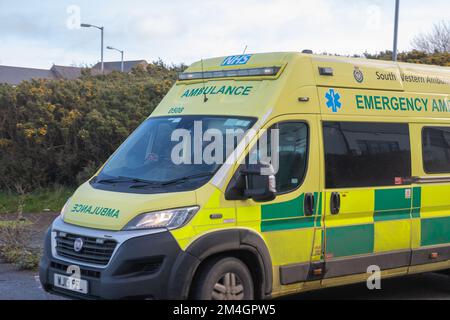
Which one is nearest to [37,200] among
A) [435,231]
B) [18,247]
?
[18,247]

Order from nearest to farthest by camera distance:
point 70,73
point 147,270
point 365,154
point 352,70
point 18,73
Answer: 1. point 147,270
2. point 365,154
3. point 352,70
4. point 70,73
5. point 18,73

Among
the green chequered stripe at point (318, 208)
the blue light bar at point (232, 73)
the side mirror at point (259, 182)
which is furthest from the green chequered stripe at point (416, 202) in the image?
the blue light bar at point (232, 73)

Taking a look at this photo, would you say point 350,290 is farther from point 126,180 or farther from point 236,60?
point 126,180

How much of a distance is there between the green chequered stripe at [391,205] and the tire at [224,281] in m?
1.74

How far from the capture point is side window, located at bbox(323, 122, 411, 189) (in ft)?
21.5

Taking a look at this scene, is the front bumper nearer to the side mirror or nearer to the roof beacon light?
the side mirror

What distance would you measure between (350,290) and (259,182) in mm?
2967

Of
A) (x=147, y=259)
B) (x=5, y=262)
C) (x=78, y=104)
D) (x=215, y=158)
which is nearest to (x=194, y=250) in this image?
(x=147, y=259)

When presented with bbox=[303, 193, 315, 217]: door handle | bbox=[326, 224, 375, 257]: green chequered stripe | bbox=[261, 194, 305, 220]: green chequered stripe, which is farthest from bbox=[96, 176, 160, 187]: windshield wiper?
bbox=[326, 224, 375, 257]: green chequered stripe

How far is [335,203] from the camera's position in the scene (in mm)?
6441

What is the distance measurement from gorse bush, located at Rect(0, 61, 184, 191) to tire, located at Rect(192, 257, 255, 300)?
8660mm

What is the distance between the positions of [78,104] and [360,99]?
30.2 feet

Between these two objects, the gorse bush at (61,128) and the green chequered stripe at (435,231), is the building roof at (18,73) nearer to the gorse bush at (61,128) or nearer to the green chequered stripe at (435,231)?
the gorse bush at (61,128)

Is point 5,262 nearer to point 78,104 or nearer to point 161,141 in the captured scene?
point 161,141
